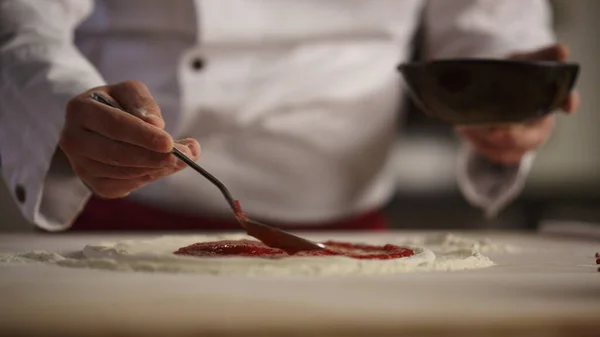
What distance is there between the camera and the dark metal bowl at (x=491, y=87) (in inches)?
36.5

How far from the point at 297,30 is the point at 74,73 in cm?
43

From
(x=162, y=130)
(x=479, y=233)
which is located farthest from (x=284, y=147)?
(x=162, y=130)

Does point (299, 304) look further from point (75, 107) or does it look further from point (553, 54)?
point (553, 54)

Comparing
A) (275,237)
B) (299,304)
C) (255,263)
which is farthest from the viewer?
(275,237)

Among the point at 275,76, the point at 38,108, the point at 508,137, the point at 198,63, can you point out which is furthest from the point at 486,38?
the point at 38,108

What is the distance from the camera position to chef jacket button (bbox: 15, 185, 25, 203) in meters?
0.98

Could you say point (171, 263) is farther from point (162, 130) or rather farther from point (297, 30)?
point (297, 30)

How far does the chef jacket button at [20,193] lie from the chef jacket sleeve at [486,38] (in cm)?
77

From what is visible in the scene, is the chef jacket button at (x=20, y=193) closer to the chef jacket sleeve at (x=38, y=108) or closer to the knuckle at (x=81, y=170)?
the chef jacket sleeve at (x=38, y=108)

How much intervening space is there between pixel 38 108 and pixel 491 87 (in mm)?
559

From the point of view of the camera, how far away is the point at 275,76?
1245 mm

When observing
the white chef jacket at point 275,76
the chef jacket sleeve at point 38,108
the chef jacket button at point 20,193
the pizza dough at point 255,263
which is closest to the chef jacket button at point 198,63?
the white chef jacket at point 275,76

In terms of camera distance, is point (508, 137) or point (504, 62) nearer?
point (504, 62)

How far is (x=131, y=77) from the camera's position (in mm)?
1233
